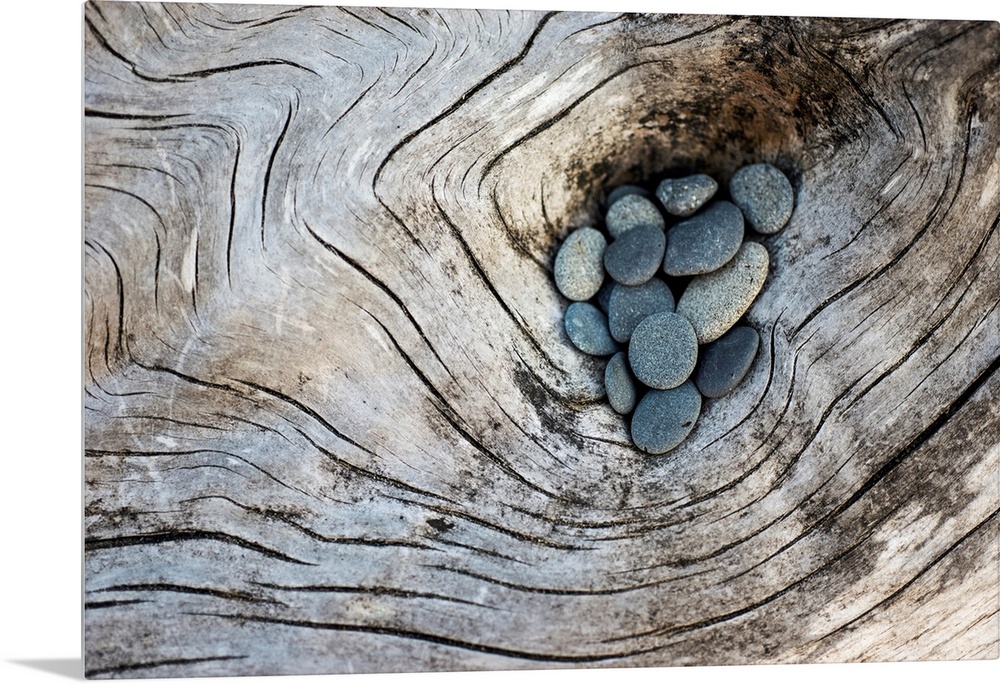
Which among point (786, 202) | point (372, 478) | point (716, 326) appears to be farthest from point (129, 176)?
point (786, 202)

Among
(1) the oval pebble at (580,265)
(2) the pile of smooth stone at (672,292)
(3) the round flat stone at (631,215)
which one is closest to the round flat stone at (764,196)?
(2) the pile of smooth stone at (672,292)

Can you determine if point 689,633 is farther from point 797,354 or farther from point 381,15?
point 381,15

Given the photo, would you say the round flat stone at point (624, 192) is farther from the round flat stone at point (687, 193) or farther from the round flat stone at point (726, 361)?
the round flat stone at point (726, 361)

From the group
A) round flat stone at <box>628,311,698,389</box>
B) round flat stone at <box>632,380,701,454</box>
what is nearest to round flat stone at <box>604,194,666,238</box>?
round flat stone at <box>628,311,698,389</box>

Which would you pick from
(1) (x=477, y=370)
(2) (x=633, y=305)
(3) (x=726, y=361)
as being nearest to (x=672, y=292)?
(2) (x=633, y=305)

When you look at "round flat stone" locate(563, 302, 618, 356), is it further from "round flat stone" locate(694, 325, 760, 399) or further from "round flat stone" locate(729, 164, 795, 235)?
"round flat stone" locate(729, 164, 795, 235)
